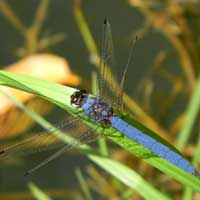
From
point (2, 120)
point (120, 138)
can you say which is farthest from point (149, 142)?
point (2, 120)

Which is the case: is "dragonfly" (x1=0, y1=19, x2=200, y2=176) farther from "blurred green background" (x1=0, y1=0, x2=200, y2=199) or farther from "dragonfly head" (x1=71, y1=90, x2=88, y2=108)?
"blurred green background" (x1=0, y1=0, x2=200, y2=199)

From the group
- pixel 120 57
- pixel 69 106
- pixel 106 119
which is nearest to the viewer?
pixel 69 106

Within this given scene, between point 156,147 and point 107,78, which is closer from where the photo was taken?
point 156,147

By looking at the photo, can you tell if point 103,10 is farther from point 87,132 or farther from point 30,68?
point 87,132

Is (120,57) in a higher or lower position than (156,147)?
lower

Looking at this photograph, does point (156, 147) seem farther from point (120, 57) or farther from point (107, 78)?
point (120, 57)

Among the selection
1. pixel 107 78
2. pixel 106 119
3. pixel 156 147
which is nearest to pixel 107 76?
pixel 107 78

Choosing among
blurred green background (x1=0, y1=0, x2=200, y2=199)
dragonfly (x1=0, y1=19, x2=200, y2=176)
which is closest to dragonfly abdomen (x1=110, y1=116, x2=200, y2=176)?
dragonfly (x1=0, y1=19, x2=200, y2=176)
